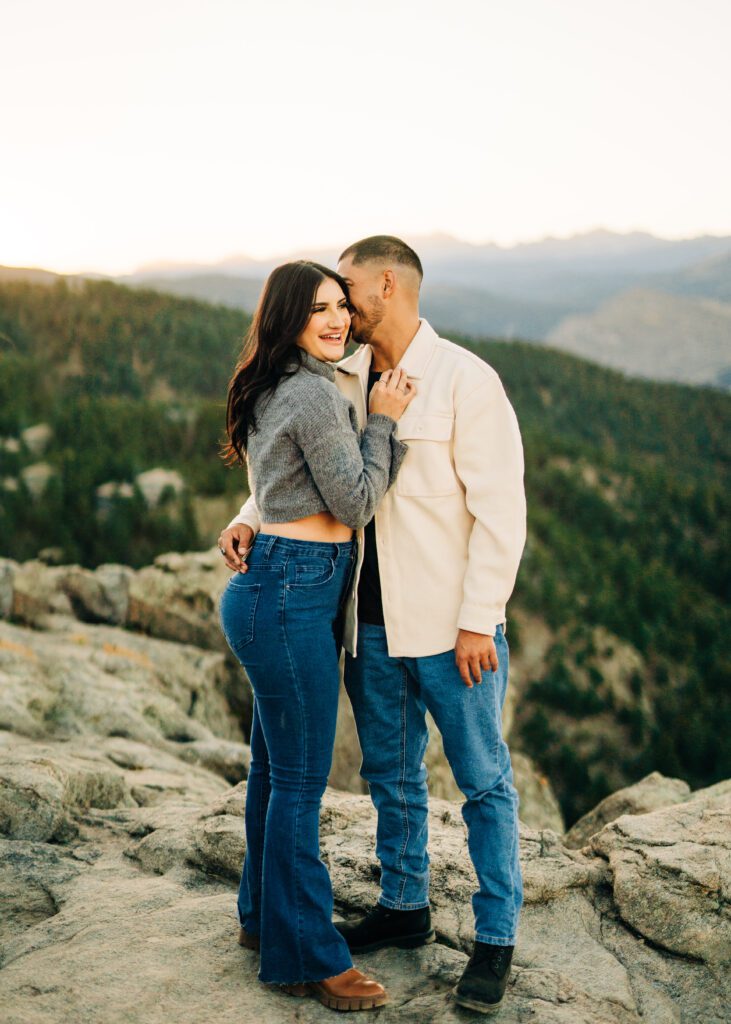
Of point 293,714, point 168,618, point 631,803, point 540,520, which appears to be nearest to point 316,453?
point 293,714

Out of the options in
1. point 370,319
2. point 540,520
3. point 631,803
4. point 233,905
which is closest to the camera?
point 370,319

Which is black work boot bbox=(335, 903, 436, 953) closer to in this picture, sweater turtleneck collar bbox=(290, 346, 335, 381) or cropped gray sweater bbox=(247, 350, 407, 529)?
cropped gray sweater bbox=(247, 350, 407, 529)

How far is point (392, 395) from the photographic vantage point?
8.08ft

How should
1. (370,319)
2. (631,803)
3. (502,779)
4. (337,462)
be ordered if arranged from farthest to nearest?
(631,803), (370,319), (502,779), (337,462)

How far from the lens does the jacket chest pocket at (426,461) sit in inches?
98.6

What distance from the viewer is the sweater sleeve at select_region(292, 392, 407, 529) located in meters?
2.28

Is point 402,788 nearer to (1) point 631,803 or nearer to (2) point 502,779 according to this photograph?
(2) point 502,779

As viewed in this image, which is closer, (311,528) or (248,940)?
(311,528)

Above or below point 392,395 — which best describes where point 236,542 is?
below

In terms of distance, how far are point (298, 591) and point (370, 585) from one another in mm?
340

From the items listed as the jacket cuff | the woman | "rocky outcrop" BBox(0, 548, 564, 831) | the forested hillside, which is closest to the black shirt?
the woman

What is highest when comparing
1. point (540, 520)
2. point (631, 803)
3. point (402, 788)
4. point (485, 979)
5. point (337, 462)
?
point (337, 462)

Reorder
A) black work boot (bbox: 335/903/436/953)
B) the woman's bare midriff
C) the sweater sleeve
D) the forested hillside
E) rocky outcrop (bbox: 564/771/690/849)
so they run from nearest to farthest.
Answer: the sweater sleeve, the woman's bare midriff, black work boot (bbox: 335/903/436/953), rocky outcrop (bbox: 564/771/690/849), the forested hillside

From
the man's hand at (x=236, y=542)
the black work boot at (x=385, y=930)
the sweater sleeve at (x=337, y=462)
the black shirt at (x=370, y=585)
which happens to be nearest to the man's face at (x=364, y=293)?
the sweater sleeve at (x=337, y=462)
